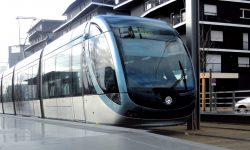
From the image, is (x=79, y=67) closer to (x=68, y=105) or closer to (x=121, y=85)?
(x=68, y=105)

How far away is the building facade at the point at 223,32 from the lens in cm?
4609

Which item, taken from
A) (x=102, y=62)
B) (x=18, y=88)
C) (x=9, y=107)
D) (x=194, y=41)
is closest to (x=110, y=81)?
(x=102, y=62)

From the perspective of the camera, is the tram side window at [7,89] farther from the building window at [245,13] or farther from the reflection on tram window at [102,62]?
the building window at [245,13]

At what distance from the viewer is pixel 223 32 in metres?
47.7

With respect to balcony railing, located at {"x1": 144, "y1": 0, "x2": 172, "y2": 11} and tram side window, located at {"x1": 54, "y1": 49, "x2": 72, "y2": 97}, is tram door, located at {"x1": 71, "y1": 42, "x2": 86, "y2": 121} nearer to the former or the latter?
tram side window, located at {"x1": 54, "y1": 49, "x2": 72, "y2": 97}

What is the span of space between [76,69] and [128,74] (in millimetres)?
2552

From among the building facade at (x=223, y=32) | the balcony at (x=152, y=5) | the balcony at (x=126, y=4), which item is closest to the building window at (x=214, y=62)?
the building facade at (x=223, y=32)

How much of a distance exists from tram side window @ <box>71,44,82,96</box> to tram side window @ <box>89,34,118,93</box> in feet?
3.37

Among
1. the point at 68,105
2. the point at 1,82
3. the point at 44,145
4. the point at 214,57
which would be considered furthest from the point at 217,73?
the point at 44,145

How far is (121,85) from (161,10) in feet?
130

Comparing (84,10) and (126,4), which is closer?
(126,4)

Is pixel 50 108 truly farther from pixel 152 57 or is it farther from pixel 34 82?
pixel 152 57

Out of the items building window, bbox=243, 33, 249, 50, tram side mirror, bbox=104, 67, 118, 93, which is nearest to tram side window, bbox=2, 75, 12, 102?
tram side mirror, bbox=104, 67, 118, 93

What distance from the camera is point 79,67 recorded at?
1178 cm
